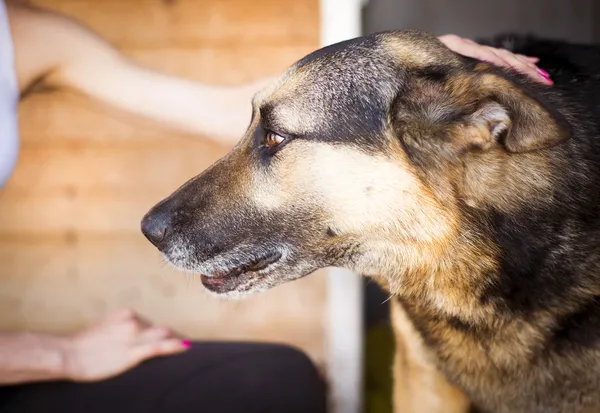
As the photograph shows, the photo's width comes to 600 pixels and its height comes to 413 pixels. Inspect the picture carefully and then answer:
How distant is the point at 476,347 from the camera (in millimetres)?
1456

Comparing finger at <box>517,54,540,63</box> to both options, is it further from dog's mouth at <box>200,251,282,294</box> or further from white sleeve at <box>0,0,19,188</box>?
white sleeve at <box>0,0,19,188</box>

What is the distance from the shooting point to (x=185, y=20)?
2.13 metres

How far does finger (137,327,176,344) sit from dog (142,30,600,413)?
634mm

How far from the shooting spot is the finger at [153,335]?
6.51ft

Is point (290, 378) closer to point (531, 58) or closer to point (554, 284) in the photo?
point (554, 284)

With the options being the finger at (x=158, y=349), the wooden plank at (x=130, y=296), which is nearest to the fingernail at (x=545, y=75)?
the wooden plank at (x=130, y=296)

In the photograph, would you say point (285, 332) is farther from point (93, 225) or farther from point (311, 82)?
point (311, 82)

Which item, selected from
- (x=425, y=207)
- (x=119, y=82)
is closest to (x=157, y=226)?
(x=425, y=207)

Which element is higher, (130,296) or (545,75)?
(545,75)

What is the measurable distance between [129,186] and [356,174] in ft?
3.74

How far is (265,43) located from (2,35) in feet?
2.66

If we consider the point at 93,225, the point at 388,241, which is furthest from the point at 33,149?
the point at 388,241

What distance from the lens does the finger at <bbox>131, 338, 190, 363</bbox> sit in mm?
1945

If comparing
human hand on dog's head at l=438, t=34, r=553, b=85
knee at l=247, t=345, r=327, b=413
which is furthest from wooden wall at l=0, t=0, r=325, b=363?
human hand on dog's head at l=438, t=34, r=553, b=85
